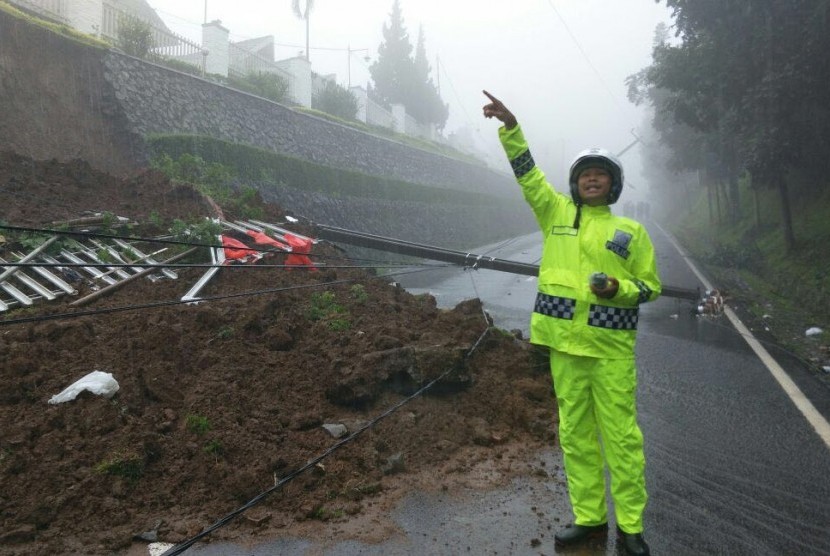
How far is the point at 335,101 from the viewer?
98.9ft

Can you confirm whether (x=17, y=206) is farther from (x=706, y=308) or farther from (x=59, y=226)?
(x=706, y=308)

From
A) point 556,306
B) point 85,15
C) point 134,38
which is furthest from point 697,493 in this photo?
point 85,15

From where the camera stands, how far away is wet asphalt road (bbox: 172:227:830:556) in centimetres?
292

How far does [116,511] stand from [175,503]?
28 centimetres

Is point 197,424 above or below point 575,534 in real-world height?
above

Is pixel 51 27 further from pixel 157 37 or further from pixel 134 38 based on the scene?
pixel 157 37

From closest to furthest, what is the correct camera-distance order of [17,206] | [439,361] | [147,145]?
[439,361] → [17,206] → [147,145]

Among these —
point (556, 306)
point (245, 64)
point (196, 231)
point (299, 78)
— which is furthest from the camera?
point (299, 78)

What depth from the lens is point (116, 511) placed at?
3.02 meters

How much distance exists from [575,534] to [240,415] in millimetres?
2237

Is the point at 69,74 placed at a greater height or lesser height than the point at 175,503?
greater

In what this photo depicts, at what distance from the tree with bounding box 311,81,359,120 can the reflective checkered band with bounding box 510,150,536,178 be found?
2801 centimetres

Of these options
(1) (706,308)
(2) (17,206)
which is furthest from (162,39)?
(1) (706,308)

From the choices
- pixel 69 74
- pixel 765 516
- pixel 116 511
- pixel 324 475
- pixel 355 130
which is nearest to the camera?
pixel 116 511
